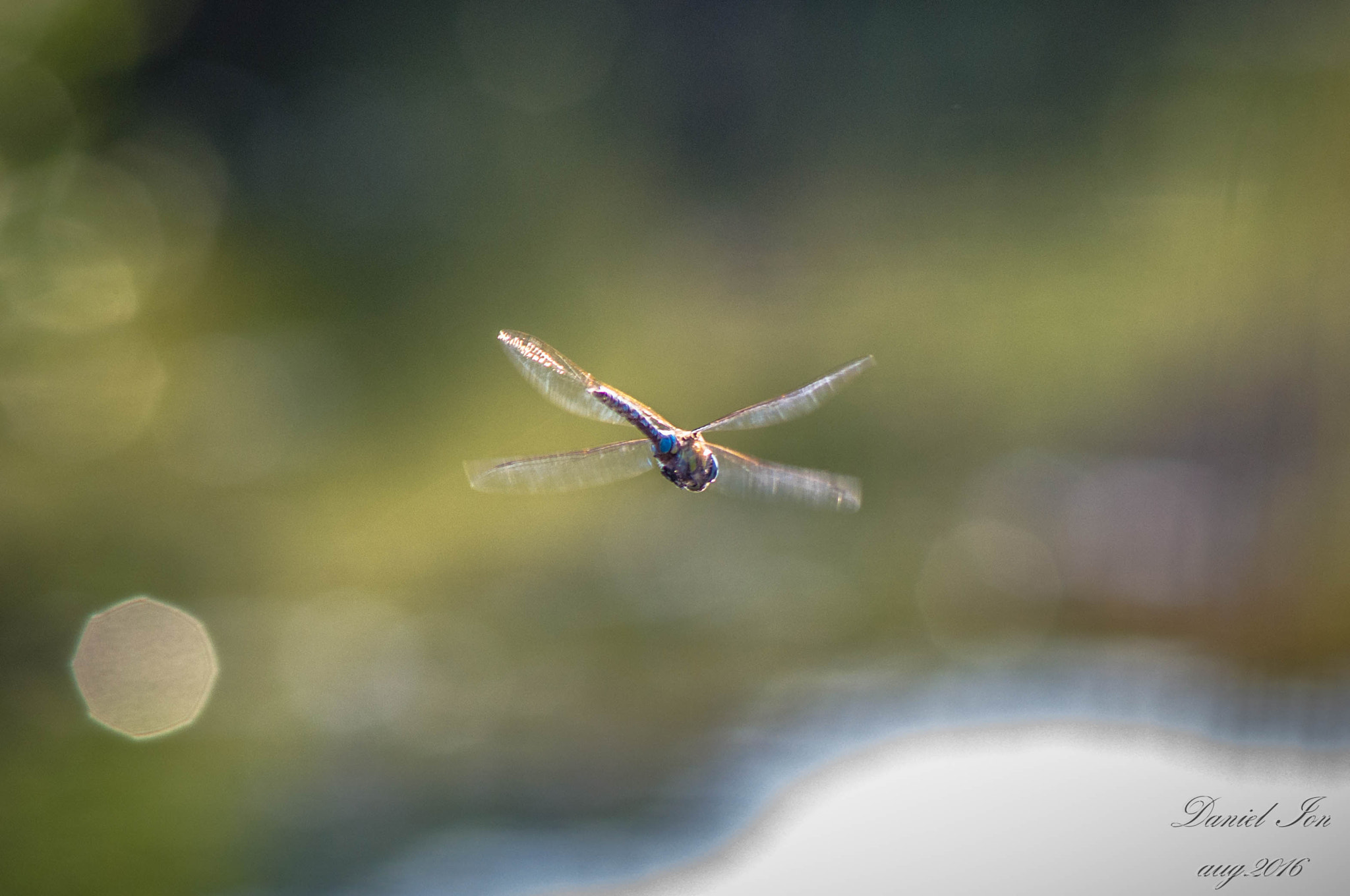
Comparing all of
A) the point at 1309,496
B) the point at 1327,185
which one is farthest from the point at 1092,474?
the point at 1327,185

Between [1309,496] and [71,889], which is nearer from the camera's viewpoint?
[71,889]

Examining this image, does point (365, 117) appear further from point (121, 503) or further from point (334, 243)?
point (121, 503)

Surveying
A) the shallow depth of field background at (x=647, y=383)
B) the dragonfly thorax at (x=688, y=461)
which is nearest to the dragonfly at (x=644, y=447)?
the dragonfly thorax at (x=688, y=461)

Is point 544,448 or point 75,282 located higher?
point 75,282

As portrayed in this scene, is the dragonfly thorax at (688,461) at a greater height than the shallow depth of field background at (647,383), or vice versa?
Result: the shallow depth of field background at (647,383)

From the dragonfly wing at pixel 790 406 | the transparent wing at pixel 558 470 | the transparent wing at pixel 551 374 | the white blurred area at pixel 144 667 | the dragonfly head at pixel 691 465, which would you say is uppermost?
the white blurred area at pixel 144 667

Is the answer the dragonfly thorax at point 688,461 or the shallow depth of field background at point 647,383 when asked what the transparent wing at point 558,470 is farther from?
the shallow depth of field background at point 647,383

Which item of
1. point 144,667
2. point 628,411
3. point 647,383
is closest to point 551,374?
point 628,411

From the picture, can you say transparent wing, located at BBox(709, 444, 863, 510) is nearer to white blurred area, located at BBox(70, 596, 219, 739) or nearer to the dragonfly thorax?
the dragonfly thorax
